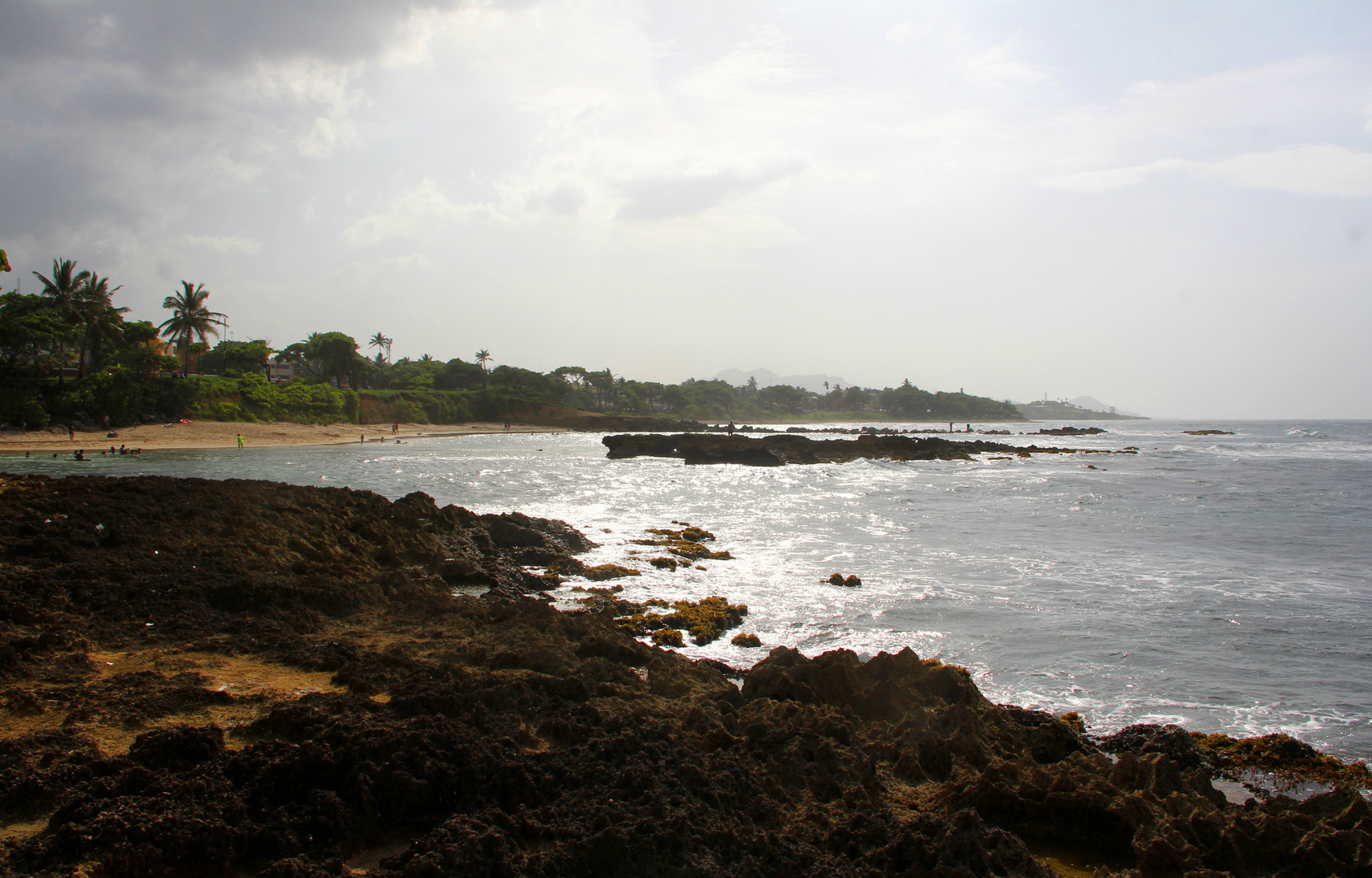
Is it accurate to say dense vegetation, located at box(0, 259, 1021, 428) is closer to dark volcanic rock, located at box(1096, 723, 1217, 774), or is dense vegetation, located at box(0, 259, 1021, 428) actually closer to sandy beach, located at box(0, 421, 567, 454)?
sandy beach, located at box(0, 421, 567, 454)

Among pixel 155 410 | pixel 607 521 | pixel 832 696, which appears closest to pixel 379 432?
pixel 155 410

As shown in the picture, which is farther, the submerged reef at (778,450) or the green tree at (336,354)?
the green tree at (336,354)

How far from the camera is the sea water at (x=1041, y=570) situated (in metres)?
7.55

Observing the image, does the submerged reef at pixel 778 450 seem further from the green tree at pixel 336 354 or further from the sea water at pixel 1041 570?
the green tree at pixel 336 354

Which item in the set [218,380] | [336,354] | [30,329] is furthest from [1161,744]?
[336,354]

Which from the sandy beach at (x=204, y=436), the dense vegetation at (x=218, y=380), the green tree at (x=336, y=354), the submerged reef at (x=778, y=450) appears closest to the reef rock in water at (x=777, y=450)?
the submerged reef at (x=778, y=450)

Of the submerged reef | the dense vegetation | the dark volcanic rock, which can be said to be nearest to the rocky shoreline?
the dark volcanic rock

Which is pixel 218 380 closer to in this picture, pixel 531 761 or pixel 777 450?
pixel 777 450

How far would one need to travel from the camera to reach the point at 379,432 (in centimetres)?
6894

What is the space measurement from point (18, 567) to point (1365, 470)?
53.2 meters

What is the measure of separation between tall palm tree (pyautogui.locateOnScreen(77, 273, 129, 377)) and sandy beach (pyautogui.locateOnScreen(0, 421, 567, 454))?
296 inches

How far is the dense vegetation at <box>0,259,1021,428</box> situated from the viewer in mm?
47000

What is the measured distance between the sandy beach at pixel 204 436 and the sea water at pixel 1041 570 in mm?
10453

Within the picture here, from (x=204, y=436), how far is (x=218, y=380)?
12.8m
